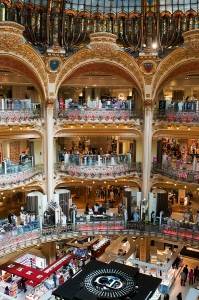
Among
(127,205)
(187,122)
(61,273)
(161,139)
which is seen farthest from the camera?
(161,139)

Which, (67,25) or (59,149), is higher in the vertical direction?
(67,25)

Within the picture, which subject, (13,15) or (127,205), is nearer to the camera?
(13,15)

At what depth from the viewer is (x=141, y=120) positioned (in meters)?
27.5

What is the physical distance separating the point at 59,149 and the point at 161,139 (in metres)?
8.97

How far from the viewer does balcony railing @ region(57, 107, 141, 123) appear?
26.6 meters

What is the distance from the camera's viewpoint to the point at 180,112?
25922 mm

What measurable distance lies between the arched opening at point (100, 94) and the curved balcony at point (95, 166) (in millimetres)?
2900

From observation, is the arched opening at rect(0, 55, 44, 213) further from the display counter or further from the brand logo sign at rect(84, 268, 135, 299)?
the brand logo sign at rect(84, 268, 135, 299)

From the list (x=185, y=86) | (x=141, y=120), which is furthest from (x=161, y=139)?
(x=185, y=86)

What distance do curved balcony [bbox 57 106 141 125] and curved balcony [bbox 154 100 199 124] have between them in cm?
277

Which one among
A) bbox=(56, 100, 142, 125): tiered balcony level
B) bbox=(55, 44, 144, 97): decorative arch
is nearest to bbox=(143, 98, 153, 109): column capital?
bbox=(55, 44, 144, 97): decorative arch

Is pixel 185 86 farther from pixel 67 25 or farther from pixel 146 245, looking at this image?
pixel 146 245

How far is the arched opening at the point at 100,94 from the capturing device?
2675 centimetres

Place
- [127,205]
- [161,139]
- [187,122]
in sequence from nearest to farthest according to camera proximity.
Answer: [187,122] < [127,205] < [161,139]
